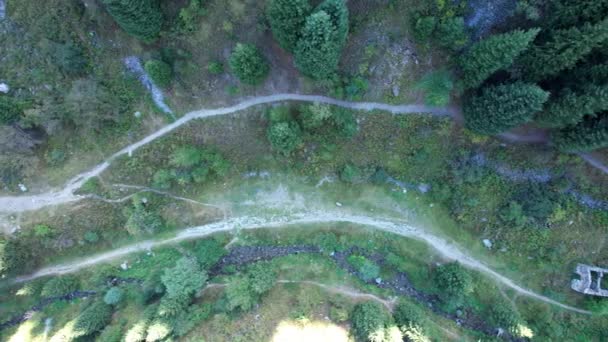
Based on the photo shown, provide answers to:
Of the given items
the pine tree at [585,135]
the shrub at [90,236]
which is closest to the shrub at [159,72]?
the shrub at [90,236]

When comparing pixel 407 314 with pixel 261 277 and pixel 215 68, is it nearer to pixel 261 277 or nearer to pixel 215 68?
pixel 261 277

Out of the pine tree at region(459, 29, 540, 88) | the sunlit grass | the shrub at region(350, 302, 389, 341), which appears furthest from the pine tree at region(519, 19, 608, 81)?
the sunlit grass

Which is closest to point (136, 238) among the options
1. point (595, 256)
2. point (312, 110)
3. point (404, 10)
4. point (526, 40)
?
point (312, 110)

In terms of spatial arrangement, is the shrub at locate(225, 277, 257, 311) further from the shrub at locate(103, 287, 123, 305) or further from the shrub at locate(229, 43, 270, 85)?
the shrub at locate(229, 43, 270, 85)

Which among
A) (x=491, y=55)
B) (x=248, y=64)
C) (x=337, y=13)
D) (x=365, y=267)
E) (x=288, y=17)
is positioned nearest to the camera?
(x=337, y=13)

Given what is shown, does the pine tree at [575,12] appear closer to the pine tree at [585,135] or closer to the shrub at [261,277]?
the pine tree at [585,135]

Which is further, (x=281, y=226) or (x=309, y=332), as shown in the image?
(x=281, y=226)

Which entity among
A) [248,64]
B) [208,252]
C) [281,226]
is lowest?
[208,252]

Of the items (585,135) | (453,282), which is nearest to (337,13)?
(585,135)
